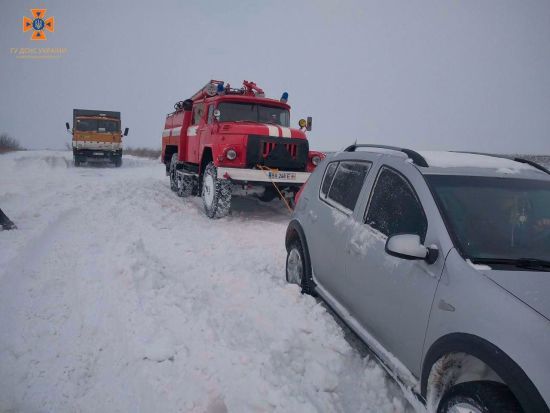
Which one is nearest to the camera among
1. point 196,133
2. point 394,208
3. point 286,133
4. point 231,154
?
point 394,208

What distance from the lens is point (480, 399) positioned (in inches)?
67.6

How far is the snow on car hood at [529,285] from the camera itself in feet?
5.70

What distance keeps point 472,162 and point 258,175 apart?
17.5ft

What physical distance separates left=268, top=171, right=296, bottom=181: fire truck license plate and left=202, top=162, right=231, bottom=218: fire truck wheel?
0.97 metres

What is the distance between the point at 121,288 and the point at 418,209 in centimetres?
327

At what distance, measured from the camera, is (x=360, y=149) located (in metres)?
3.85

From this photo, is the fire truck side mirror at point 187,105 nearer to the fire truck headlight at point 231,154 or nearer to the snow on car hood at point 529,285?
the fire truck headlight at point 231,154

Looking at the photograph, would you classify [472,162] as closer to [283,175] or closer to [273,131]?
[283,175]

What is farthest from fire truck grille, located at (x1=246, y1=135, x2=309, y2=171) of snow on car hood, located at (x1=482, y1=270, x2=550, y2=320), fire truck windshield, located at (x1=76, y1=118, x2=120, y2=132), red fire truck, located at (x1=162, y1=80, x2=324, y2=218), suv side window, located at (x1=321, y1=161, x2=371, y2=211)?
fire truck windshield, located at (x1=76, y1=118, x2=120, y2=132)

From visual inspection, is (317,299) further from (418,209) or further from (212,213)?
(212,213)

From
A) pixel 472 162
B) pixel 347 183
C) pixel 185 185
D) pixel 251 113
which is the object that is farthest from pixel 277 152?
pixel 472 162

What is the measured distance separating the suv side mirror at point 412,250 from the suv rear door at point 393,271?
0.18 feet

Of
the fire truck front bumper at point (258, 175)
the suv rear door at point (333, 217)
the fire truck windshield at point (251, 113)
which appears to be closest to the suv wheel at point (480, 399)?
the suv rear door at point (333, 217)

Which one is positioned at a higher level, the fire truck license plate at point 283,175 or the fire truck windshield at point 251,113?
the fire truck windshield at point 251,113
